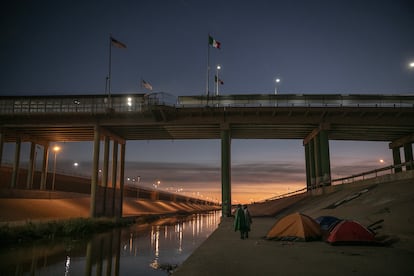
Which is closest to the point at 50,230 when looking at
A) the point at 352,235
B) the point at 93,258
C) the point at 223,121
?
the point at 93,258

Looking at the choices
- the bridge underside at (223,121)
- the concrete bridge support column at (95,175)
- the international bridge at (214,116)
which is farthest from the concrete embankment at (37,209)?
the bridge underside at (223,121)

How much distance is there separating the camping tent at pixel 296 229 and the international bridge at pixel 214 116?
24.5m

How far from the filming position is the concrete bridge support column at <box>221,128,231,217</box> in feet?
135

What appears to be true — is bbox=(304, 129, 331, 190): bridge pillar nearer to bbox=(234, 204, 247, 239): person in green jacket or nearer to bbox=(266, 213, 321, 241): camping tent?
bbox=(234, 204, 247, 239): person in green jacket

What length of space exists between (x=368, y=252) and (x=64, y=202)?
48547 millimetres

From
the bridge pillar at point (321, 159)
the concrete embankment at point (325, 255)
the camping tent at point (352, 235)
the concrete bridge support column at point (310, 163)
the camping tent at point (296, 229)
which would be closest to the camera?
the concrete embankment at point (325, 255)

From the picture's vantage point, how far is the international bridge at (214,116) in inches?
1592

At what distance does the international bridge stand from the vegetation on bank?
846 centimetres

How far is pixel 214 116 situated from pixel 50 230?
2327 centimetres

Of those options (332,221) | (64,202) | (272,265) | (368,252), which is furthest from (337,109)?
(64,202)

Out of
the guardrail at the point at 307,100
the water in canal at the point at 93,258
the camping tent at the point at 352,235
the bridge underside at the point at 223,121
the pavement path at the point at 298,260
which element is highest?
the guardrail at the point at 307,100

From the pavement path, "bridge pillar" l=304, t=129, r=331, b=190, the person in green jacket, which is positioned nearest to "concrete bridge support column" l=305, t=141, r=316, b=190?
"bridge pillar" l=304, t=129, r=331, b=190

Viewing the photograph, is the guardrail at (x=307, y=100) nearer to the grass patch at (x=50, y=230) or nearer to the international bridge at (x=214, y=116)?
the international bridge at (x=214, y=116)

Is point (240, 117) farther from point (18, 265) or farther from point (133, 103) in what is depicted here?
point (18, 265)
